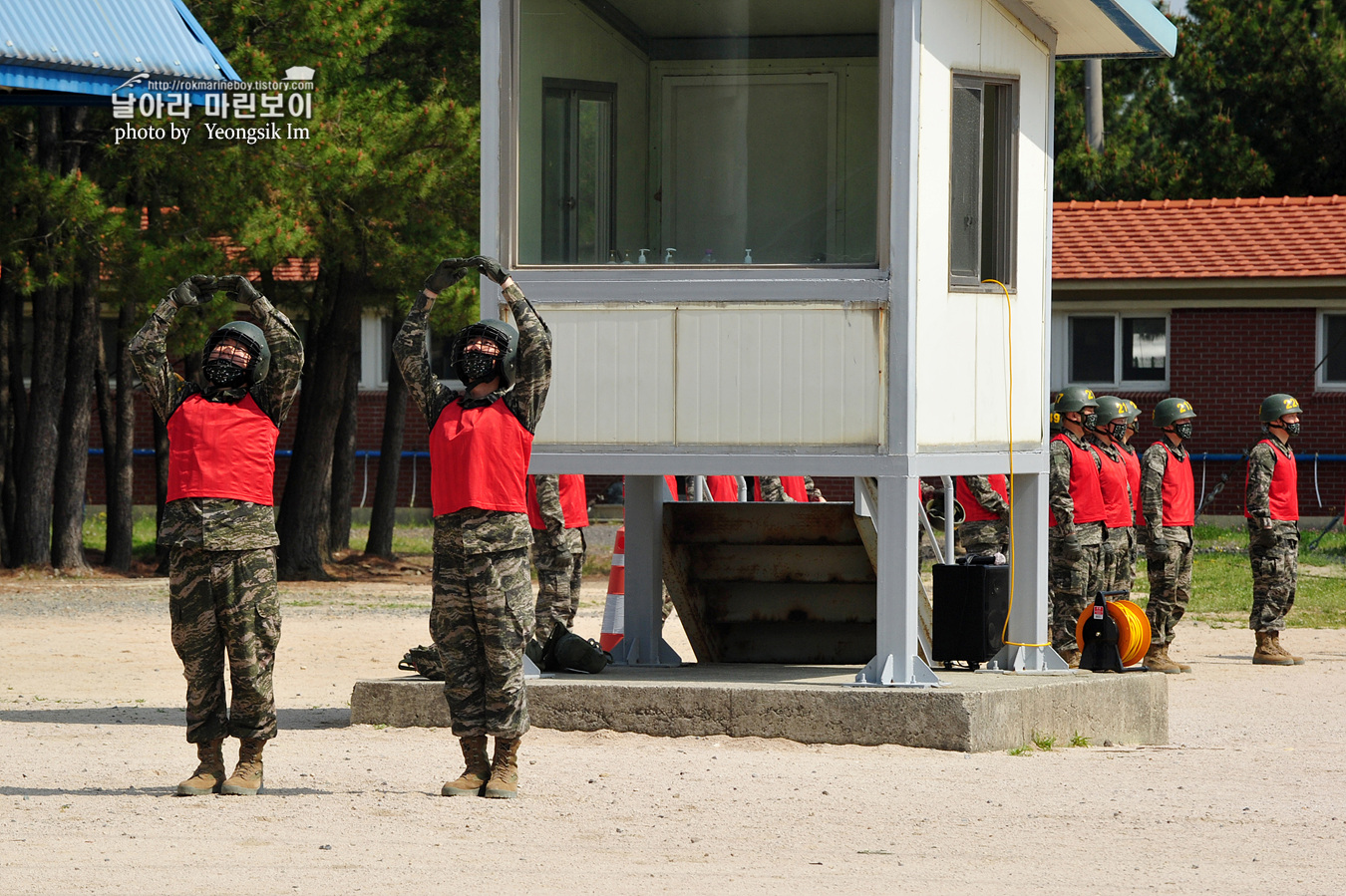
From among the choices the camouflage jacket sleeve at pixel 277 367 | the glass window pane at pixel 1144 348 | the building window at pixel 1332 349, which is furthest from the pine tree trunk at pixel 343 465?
the camouflage jacket sleeve at pixel 277 367

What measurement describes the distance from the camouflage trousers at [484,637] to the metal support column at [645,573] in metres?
4.06

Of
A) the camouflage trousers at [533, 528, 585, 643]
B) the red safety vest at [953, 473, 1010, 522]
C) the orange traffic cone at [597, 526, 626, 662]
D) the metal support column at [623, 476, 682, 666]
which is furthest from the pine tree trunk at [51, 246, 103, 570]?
the red safety vest at [953, 473, 1010, 522]

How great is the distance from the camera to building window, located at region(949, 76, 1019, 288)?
10680 millimetres

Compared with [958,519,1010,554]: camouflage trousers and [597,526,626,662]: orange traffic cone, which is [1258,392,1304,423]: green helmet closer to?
[958,519,1010,554]: camouflage trousers

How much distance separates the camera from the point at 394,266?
21.0 metres

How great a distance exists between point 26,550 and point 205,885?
54.9ft

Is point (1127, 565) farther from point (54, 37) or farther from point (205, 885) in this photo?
point (205, 885)

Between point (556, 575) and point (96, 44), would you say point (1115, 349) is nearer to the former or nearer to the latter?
point (556, 575)

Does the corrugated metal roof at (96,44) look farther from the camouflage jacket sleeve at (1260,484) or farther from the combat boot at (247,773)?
the camouflage jacket sleeve at (1260,484)

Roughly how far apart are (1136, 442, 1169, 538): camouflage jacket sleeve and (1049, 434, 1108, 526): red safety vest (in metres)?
0.82

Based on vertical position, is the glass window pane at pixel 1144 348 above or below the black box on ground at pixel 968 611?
above

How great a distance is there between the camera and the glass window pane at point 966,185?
10.6 m

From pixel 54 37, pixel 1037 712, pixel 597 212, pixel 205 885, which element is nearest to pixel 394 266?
pixel 54 37

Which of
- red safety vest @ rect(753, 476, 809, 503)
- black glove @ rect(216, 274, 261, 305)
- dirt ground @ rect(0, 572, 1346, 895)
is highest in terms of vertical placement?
black glove @ rect(216, 274, 261, 305)
